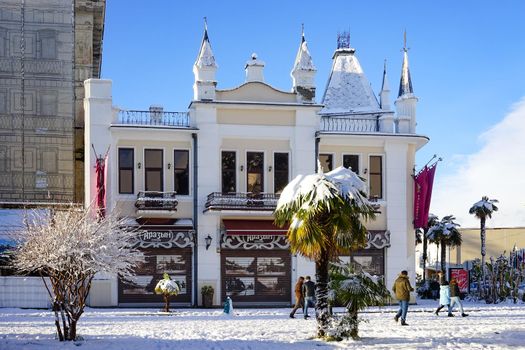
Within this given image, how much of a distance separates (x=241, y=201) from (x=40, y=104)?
12.4 metres

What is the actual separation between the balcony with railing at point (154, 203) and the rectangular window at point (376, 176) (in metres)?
9.11

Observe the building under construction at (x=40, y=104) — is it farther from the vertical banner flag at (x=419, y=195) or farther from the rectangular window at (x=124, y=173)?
the vertical banner flag at (x=419, y=195)

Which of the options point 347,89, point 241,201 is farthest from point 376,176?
point 347,89

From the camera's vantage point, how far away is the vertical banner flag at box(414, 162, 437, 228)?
40.5m

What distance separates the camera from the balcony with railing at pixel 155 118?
39.0 metres

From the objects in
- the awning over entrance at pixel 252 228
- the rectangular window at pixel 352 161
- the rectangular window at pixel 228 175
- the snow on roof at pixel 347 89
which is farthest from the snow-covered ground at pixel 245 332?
the snow on roof at pixel 347 89

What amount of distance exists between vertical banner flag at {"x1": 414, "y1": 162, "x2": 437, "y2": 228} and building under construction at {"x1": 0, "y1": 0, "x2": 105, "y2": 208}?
16484mm

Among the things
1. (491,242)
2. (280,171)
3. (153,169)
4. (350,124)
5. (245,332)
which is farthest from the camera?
(491,242)

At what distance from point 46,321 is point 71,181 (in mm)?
17583

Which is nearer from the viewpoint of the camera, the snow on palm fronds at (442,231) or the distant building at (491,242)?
the snow on palm fronds at (442,231)

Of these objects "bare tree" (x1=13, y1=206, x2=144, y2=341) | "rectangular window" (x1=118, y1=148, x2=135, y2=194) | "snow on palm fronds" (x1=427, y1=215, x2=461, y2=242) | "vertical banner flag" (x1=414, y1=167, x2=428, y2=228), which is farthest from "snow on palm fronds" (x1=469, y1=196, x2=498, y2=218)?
"bare tree" (x1=13, y1=206, x2=144, y2=341)

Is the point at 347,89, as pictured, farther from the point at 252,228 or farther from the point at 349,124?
the point at 252,228

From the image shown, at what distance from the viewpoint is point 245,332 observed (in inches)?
925

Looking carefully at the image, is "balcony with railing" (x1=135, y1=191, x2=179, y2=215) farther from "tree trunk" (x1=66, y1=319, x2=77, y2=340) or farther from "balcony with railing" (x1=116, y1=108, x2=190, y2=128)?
"tree trunk" (x1=66, y1=319, x2=77, y2=340)
